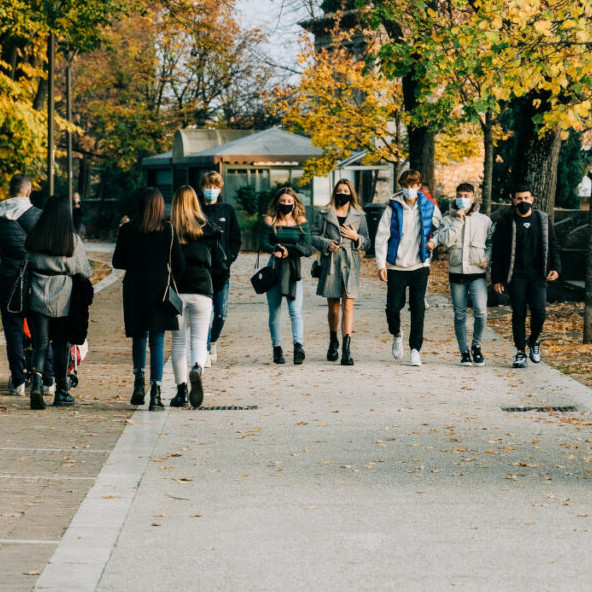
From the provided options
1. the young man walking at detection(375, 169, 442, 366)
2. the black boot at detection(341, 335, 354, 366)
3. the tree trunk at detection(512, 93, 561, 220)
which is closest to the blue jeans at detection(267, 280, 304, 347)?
the black boot at detection(341, 335, 354, 366)

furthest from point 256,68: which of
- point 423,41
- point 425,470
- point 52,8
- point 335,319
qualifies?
point 425,470

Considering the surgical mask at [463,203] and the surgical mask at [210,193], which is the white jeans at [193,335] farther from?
the surgical mask at [463,203]

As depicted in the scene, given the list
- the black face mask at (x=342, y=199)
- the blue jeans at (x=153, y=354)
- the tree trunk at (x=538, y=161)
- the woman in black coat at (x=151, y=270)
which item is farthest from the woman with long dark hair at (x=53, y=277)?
the tree trunk at (x=538, y=161)

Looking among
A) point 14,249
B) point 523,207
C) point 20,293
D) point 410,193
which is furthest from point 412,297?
point 20,293

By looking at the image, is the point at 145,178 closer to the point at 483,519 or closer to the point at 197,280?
the point at 197,280

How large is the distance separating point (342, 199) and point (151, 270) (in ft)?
10.8

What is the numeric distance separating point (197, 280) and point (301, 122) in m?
22.9

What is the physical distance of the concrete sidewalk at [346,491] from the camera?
4.91 meters

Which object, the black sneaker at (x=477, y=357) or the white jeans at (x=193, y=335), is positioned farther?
the black sneaker at (x=477, y=357)

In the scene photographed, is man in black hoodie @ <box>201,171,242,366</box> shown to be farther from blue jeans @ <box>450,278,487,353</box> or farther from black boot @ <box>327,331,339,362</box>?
blue jeans @ <box>450,278,487,353</box>

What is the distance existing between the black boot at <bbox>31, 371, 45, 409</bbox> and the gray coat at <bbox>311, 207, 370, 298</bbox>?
3.57 m

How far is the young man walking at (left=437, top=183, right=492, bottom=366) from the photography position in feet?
38.4

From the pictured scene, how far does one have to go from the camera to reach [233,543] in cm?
536

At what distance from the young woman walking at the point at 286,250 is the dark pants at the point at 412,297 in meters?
0.89
